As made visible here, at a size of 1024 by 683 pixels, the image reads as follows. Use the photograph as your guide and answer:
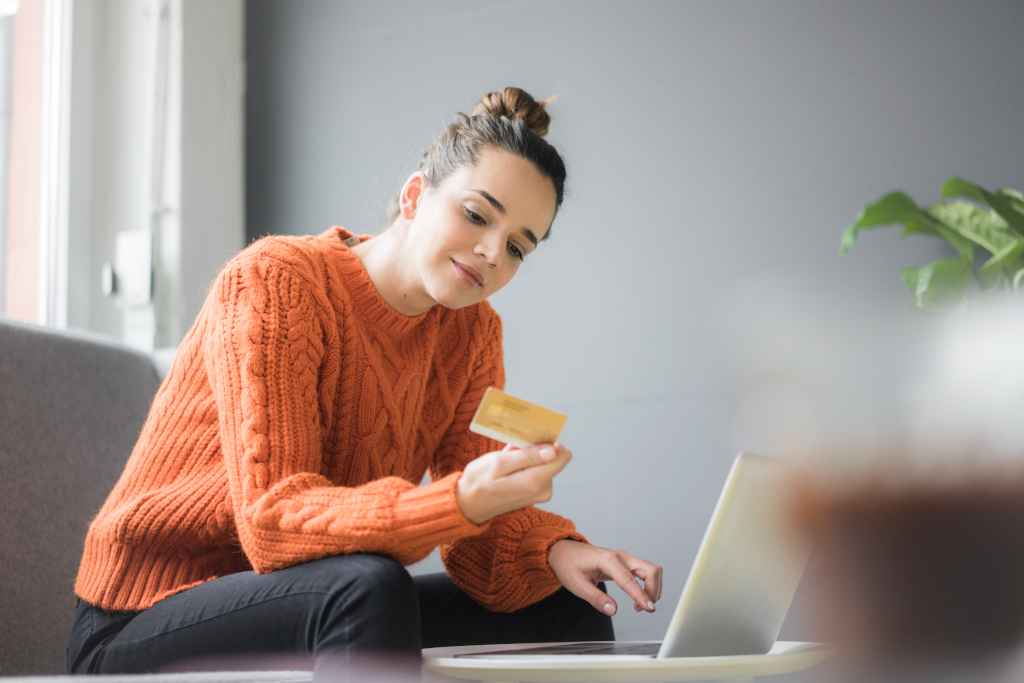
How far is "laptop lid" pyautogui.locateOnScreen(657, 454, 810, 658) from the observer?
72cm

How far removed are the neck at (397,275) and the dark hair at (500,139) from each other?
0.34 feet

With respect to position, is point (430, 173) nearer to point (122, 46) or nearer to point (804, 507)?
point (804, 507)

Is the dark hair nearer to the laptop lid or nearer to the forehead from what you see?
the forehead

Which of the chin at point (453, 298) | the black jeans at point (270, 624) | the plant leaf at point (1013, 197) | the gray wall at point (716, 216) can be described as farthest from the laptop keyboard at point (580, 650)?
the plant leaf at point (1013, 197)

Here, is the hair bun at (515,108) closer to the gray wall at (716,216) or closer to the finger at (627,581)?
the finger at (627,581)

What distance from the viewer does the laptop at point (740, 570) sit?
0.72m

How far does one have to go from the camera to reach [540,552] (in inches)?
43.7

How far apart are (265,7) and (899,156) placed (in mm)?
1890

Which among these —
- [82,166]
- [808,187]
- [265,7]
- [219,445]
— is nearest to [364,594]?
[219,445]

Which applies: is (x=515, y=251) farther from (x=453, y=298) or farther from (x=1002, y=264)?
(x=1002, y=264)

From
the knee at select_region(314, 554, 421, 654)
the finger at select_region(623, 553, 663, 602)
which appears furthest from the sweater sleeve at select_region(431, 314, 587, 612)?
the knee at select_region(314, 554, 421, 654)

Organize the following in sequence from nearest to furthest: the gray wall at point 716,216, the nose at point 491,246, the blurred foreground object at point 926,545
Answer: the blurred foreground object at point 926,545 < the nose at point 491,246 < the gray wall at point 716,216

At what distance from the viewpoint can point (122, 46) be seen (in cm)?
223

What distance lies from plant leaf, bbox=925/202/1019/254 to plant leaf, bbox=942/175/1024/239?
49mm
